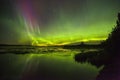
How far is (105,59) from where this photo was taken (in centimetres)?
5403

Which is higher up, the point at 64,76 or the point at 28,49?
the point at 28,49

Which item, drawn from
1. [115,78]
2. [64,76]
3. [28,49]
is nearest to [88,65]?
[64,76]

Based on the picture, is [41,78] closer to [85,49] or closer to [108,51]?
[108,51]

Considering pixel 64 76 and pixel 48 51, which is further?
pixel 48 51

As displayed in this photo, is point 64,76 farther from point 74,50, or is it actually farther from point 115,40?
point 74,50

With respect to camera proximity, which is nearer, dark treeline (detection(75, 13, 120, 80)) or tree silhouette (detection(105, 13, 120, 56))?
dark treeline (detection(75, 13, 120, 80))

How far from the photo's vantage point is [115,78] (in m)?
40.5

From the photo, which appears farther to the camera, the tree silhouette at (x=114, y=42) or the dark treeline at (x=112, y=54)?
the tree silhouette at (x=114, y=42)

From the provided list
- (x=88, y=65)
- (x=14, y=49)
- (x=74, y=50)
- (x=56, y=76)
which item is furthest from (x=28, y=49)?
(x=56, y=76)

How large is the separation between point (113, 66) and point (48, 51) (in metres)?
64.9

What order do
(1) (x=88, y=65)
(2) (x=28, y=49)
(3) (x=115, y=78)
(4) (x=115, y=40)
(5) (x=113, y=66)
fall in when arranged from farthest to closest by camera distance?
(2) (x=28, y=49) < (1) (x=88, y=65) < (4) (x=115, y=40) < (5) (x=113, y=66) < (3) (x=115, y=78)

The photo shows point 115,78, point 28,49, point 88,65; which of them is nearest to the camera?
point 115,78

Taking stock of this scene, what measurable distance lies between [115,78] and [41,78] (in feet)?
53.0

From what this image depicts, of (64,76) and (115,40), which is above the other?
(115,40)
